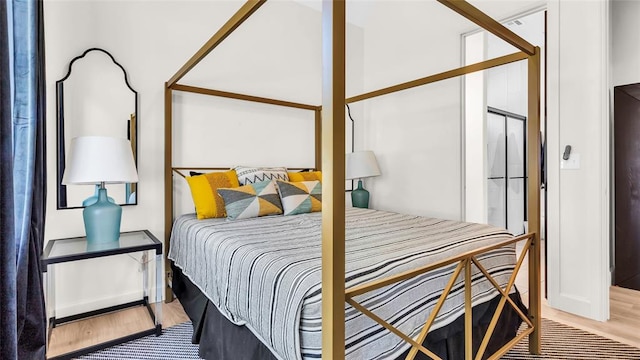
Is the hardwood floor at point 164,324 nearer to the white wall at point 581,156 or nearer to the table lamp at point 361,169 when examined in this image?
the white wall at point 581,156

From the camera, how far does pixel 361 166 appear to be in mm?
3322

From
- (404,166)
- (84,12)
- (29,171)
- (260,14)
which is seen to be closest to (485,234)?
(404,166)

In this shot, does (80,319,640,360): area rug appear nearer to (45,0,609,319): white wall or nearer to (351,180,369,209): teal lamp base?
(45,0,609,319): white wall

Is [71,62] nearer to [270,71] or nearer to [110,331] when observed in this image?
[270,71]

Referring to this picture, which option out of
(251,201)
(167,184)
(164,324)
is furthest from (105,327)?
(251,201)

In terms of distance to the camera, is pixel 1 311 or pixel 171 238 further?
pixel 171 238

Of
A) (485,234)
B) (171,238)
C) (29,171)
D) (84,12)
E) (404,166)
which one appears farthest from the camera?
(404,166)

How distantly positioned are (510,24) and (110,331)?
12.6 ft

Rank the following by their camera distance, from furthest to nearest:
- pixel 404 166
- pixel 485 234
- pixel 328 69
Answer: pixel 404 166 → pixel 485 234 → pixel 328 69

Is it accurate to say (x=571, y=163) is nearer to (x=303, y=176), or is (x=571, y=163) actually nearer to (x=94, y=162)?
(x=303, y=176)

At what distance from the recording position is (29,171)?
3.78 ft

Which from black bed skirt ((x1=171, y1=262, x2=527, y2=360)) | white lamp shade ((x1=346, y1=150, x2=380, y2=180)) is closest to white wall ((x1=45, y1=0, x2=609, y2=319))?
white lamp shade ((x1=346, y1=150, x2=380, y2=180))

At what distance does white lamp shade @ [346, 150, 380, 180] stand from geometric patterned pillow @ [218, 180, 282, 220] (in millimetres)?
1084

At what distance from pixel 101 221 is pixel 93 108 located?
0.81m
